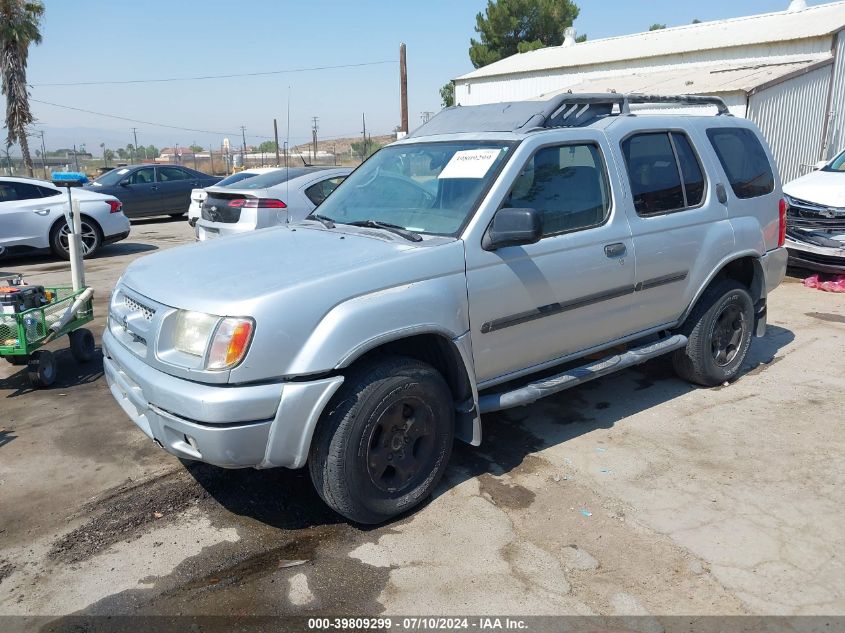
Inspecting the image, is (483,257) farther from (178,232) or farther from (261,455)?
(178,232)

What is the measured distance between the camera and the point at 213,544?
3465mm

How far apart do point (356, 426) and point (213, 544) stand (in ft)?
3.11

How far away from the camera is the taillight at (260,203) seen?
8.61 m

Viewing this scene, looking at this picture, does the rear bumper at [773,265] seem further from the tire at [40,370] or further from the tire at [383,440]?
the tire at [40,370]

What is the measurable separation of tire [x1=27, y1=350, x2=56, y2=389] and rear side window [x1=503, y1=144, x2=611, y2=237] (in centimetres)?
395

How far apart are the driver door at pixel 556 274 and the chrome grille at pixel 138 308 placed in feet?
5.29

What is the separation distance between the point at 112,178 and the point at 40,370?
13.0 metres

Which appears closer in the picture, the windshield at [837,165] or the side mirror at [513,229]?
the side mirror at [513,229]

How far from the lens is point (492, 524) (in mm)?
3627

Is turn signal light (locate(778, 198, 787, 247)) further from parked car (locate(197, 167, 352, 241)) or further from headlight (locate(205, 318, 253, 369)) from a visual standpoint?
parked car (locate(197, 167, 352, 241))


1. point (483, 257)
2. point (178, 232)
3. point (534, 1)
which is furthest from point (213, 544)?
point (534, 1)

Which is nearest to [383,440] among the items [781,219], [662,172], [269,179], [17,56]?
[662,172]

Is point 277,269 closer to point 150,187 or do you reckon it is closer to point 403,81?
point 150,187

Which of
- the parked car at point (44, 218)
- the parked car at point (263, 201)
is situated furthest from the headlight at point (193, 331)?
the parked car at point (44, 218)
